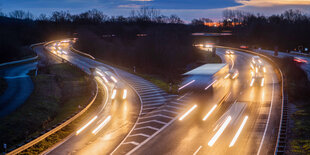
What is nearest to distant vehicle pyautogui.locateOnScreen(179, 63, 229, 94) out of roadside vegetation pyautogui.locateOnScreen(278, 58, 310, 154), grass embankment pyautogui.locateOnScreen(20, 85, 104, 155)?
roadside vegetation pyautogui.locateOnScreen(278, 58, 310, 154)

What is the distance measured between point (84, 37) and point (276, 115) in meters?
90.9

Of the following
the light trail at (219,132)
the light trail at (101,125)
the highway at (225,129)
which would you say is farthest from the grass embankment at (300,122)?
the light trail at (101,125)

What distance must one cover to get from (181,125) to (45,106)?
56.9 feet

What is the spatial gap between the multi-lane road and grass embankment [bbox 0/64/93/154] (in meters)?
3.60

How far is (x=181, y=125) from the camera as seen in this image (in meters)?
22.3

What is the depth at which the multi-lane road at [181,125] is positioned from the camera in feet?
58.2

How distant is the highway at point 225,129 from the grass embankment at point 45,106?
33.8 feet

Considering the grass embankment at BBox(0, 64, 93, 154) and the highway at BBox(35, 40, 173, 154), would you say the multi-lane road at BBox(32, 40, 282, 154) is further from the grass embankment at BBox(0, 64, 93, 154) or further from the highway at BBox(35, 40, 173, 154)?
the grass embankment at BBox(0, 64, 93, 154)

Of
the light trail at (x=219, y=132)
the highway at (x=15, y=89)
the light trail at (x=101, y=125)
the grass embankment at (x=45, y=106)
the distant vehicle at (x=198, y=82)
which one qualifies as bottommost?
the grass embankment at (x=45, y=106)

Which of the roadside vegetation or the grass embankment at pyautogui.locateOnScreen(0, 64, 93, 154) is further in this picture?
the grass embankment at pyautogui.locateOnScreen(0, 64, 93, 154)

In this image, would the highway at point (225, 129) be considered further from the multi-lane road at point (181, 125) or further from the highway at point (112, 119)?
the highway at point (112, 119)

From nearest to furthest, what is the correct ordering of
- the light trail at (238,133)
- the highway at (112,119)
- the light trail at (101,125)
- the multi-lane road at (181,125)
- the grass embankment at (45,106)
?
the multi-lane road at (181,125) → the highway at (112,119) → the light trail at (238,133) → the light trail at (101,125) → the grass embankment at (45,106)

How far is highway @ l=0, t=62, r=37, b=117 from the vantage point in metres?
30.7

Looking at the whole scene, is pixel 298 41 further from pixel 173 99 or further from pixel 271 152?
pixel 271 152
